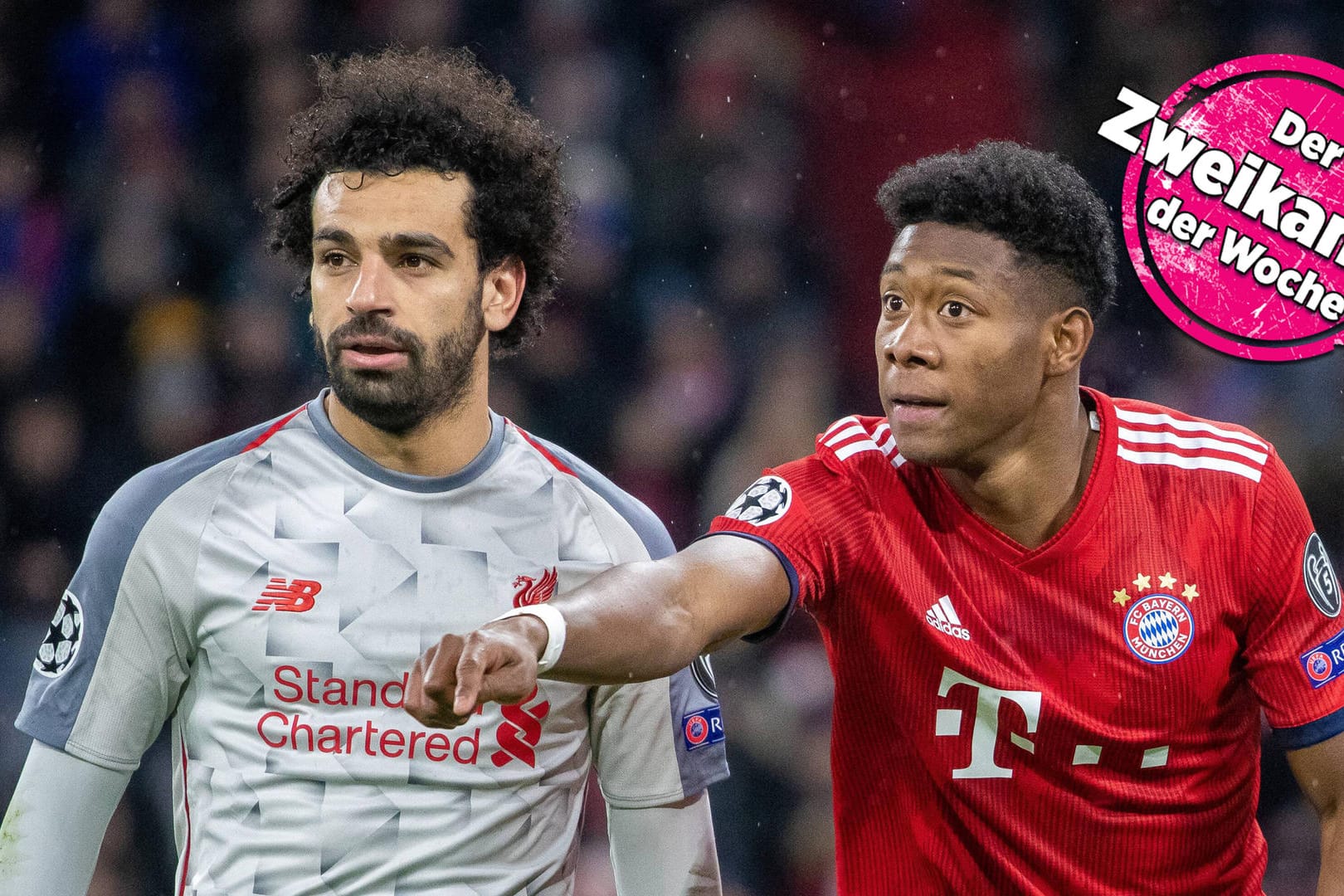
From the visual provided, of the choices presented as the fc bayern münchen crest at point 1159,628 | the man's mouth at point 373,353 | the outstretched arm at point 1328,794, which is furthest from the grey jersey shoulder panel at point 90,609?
the outstretched arm at point 1328,794

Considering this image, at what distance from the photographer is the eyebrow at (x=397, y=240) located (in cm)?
264

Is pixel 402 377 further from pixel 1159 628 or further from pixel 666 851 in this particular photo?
pixel 1159 628

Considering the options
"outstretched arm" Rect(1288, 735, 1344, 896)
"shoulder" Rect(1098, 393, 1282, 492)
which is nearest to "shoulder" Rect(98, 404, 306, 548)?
"shoulder" Rect(1098, 393, 1282, 492)

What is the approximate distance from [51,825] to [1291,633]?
7.11 ft

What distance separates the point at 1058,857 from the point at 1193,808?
269 mm

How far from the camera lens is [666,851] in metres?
2.80

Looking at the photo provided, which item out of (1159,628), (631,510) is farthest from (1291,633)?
(631,510)

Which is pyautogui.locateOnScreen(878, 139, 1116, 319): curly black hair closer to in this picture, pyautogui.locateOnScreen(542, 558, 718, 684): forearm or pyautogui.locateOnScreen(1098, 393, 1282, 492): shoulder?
pyautogui.locateOnScreen(1098, 393, 1282, 492): shoulder

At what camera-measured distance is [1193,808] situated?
266 cm

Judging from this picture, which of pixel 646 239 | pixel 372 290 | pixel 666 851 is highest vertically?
pixel 646 239

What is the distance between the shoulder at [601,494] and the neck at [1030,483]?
22.1 inches

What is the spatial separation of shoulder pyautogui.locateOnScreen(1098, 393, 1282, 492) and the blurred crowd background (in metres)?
2.18

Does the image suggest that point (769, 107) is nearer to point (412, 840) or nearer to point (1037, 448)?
point (1037, 448)

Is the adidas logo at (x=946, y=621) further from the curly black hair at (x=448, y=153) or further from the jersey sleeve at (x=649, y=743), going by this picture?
the curly black hair at (x=448, y=153)
